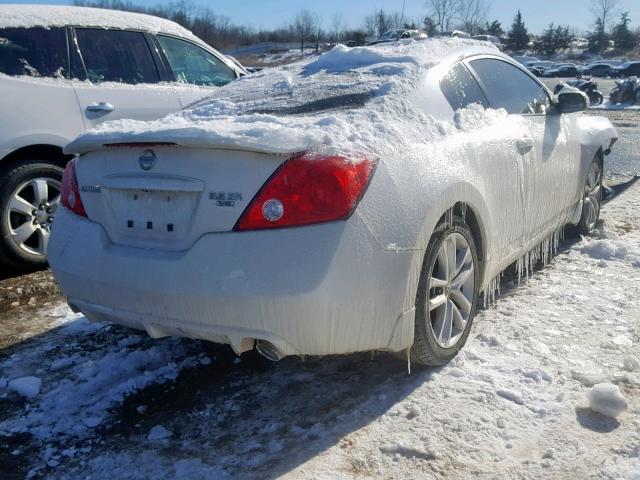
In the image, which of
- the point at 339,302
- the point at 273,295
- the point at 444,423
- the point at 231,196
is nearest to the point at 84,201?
the point at 231,196

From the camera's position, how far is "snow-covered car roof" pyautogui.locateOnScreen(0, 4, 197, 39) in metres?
4.87

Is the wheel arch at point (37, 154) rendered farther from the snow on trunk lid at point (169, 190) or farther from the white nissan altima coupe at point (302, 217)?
the snow on trunk lid at point (169, 190)

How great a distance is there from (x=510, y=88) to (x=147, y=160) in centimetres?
246

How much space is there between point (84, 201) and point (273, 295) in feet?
3.59

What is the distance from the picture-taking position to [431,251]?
9.43ft

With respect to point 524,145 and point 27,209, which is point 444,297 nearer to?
point 524,145

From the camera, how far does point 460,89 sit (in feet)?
11.8

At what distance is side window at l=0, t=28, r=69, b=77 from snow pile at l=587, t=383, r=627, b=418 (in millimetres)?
4239

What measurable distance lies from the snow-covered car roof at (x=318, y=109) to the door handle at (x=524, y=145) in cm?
61

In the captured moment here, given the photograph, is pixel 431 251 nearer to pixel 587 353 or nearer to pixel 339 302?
pixel 339 302

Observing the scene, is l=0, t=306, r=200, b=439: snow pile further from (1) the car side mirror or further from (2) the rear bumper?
(1) the car side mirror

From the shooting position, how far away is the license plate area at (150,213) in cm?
262

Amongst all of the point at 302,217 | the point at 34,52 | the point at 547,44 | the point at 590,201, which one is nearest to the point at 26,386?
the point at 302,217

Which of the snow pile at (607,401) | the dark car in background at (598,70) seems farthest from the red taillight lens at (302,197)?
the dark car in background at (598,70)
